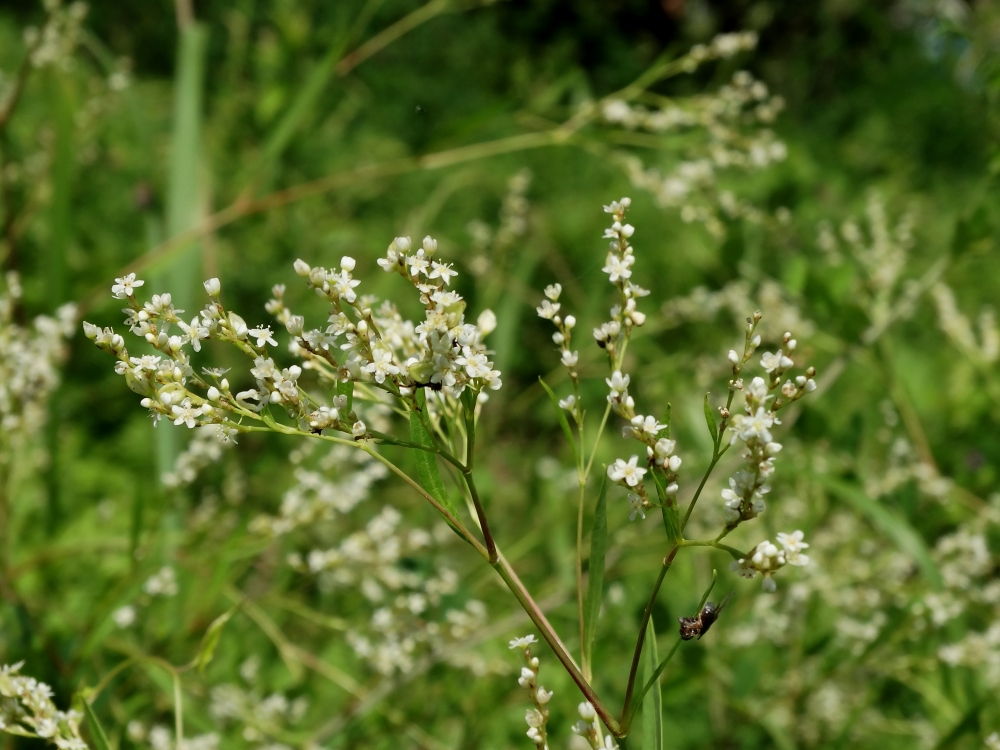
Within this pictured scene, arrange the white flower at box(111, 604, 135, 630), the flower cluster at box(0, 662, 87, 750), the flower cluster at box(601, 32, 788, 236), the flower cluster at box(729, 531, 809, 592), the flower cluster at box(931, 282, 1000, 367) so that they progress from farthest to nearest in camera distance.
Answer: the flower cluster at box(931, 282, 1000, 367), the flower cluster at box(601, 32, 788, 236), the white flower at box(111, 604, 135, 630), the flower cluster at box(0, 662, 87, 750), the flower cluster at box(729, 531, 809, 592)

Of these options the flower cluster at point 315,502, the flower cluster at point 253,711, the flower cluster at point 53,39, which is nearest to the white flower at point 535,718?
the flower cluster at point 315,502

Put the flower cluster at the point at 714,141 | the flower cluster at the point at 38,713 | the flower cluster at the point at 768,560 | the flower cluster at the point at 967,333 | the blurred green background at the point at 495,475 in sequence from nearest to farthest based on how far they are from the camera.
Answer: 1. the flower cluster at the point at 768,560
2. the flower cluster at the point at 38,713
3. the blurred green background at the point at 495,475
4. the flower cluster at the point at 714,141
5. the flower cluster at the point at 967,333

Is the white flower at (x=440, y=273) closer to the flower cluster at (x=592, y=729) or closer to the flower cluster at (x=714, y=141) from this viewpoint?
the flower cluster at (x=592, y=729)

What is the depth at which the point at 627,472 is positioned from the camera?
54 cm

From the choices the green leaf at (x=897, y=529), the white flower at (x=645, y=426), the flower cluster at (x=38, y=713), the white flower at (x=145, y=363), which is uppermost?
the green leaf at (x=897, y=529)

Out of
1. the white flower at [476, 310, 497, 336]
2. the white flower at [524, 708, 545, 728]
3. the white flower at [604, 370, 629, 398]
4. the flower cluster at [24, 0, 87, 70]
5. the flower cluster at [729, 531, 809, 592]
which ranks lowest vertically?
the white flower at [524, 708, 545, 728]

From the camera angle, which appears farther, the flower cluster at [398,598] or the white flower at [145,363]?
the flower cluster at [398,598]

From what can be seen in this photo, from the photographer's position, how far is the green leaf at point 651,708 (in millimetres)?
559

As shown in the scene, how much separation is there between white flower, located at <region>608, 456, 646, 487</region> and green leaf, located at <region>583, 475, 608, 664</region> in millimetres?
33

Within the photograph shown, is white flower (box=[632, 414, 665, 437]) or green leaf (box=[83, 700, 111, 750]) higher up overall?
white flower (box=[632, 414, 665, 437])

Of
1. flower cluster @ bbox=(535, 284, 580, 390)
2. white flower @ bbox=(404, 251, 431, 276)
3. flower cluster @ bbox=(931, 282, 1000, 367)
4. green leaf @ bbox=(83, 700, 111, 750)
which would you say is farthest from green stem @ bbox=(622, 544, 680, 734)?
flower cluster @ bbox=(931, 282, 1000, 367)

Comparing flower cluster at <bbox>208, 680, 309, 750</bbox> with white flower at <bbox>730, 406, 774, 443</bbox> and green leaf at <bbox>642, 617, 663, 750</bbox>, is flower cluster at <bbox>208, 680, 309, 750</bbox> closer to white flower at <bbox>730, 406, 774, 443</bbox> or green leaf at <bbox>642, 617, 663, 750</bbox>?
green leaf at <bbox>642, 617, 663, 750</bbox>

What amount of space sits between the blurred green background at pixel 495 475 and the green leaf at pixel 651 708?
0.54 ft

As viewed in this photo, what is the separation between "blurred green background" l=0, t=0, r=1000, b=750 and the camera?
1110mm
